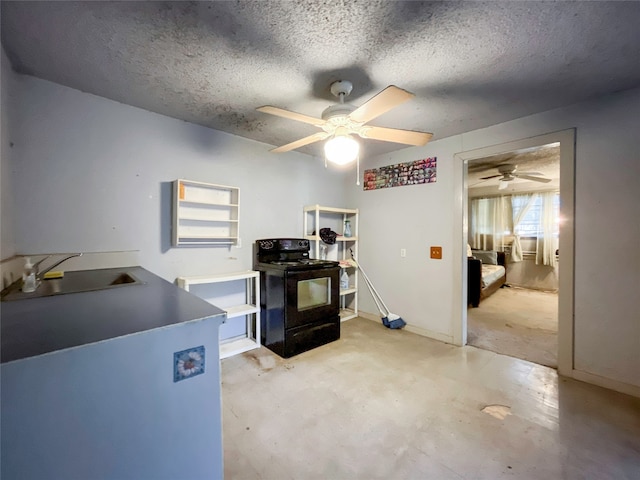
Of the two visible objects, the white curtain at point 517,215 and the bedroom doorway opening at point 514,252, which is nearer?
the bedroom doorway opening at point 514,252

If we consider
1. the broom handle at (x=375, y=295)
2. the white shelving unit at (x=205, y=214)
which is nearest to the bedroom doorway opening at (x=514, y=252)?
the broom handle at (x=375, y=295)

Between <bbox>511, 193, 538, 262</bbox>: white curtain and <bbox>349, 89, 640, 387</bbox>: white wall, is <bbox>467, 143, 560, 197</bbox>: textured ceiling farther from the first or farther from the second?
<bbox>349, 89, 640, 387</bbox>: white wall

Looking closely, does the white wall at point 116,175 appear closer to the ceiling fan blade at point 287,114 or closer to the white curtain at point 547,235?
the ceiling fan blade at point 287,114

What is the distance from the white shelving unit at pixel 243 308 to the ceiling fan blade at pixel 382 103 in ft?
5.99

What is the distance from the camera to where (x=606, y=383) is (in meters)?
2.07

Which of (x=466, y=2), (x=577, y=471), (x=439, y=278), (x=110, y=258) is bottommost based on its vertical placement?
(x=577, y=471)

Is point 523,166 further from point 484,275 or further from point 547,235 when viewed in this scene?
point 547,235

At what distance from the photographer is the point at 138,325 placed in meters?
0.85

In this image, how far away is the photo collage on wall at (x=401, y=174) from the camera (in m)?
3.07

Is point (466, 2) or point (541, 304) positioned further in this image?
point (541, 304)

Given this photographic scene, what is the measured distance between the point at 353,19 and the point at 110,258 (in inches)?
92.4

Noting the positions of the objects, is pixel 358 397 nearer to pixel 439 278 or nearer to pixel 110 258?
pixel 439 278

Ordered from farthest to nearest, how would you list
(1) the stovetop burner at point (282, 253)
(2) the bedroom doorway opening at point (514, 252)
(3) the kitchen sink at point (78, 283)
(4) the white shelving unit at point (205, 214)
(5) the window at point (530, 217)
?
A: (5) the window at point (530, 217)
(2) the bedroom doorway opening at point (514, 252)
(1) the stovetop burner at point (282, 253)
(4) the white shelving unit at point (205, 214)
(3) the kitchen sink at point (78, 283)

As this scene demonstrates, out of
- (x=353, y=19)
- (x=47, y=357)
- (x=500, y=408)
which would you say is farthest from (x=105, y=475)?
(x=500, y=408)
